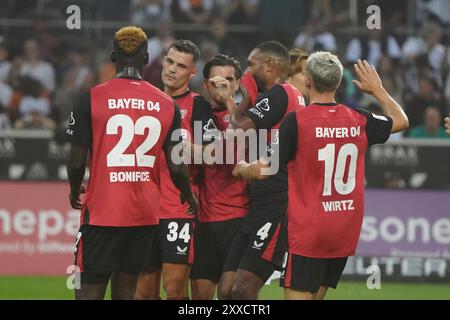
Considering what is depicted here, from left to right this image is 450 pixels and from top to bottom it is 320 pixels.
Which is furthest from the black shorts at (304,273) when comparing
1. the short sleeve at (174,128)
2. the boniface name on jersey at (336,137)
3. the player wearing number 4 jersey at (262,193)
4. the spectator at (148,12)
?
the spectator at (148,12)

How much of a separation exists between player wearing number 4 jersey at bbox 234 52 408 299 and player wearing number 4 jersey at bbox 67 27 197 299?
0.80 metres

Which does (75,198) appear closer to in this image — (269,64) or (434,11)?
(269,64)

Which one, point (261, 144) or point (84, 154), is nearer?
point (84, 154)

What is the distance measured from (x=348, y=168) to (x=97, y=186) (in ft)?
6.22

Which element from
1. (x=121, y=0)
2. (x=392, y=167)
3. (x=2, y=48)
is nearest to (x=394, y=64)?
(x=392, y=167)

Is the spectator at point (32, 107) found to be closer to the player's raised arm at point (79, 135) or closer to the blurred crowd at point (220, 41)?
the blurred crowd at point (220, 41)

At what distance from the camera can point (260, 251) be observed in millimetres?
9242

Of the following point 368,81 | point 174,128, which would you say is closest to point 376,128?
point 368,81

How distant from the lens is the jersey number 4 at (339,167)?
7949 millimetres

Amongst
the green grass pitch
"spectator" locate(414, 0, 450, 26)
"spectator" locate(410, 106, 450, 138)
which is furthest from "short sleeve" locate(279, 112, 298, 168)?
"spectator" locate(414, 0, 450, 26)

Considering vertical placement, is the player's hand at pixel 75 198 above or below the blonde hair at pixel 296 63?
below

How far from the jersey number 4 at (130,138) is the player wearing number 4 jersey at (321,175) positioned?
787 millimetres
